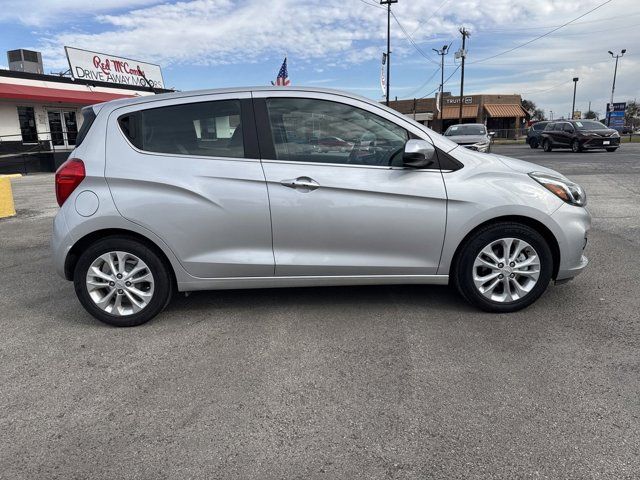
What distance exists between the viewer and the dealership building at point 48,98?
68.7 feet

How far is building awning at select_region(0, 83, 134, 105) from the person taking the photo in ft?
68.2

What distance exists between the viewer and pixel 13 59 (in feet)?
99.4

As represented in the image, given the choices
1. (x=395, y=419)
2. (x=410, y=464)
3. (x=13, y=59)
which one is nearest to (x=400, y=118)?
(x=395, y=419)

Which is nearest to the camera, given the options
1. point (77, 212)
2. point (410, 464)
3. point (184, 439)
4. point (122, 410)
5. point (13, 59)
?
point (410, 464)

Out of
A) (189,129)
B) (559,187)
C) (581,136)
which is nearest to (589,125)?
(581,136)

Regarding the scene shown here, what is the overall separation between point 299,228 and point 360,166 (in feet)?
2.24

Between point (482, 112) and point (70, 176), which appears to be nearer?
point (70, 176)

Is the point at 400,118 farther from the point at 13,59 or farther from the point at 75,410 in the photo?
the point at 13,59

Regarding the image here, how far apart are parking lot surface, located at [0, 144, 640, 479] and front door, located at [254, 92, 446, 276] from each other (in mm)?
529

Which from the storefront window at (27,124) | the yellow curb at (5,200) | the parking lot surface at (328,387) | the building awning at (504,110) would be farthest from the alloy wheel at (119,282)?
the building awning at (504,110)

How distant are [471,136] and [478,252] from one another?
Result: 585 inches

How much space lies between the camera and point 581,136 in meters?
23.8

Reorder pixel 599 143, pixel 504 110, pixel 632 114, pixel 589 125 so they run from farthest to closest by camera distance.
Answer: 1. pixel 632 114
2. pixel 504 110
3. pixel 589 125
4. pixel 599 143

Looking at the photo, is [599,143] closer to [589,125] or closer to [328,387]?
[589,125]
